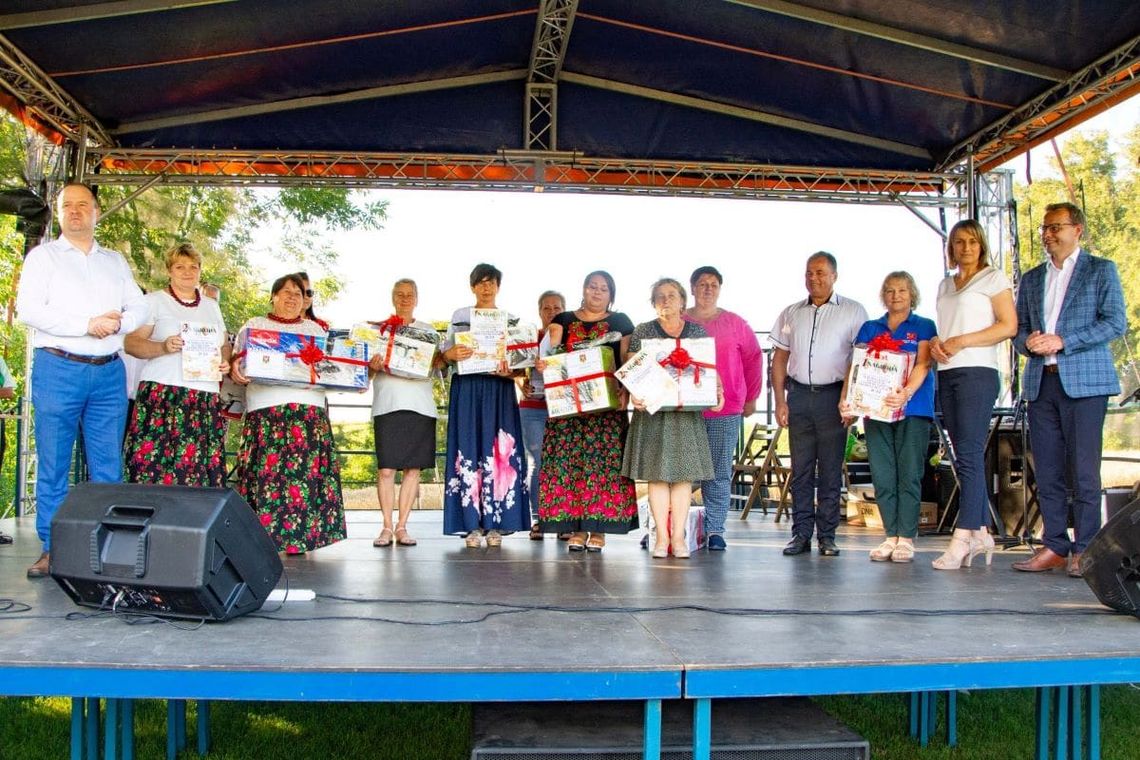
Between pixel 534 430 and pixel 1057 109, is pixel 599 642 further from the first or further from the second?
pixel 1057 109

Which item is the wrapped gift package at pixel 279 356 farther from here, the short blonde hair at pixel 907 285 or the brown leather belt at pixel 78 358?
the short blonde hair at pixel 907 285

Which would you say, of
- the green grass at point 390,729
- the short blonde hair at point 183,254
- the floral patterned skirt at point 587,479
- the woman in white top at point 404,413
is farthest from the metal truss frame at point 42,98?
the floral patterned skirt at point 587,479

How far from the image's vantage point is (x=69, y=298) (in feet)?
12.1

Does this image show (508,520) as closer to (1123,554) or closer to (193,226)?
(1123,554)

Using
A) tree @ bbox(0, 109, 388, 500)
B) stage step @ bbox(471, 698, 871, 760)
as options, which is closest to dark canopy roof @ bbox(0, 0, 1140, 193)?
stage step @ bbox(471, 698, 871, 760)

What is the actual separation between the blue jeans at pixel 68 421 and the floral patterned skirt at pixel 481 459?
167cm

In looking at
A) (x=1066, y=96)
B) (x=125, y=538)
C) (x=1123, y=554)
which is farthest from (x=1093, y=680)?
(x=1066, y=96)

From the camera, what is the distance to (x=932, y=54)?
6.06m

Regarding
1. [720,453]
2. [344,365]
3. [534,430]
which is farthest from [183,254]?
[720,453]

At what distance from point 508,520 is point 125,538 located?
8.15 ft

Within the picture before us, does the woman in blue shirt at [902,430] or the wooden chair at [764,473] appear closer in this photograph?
the woman in blue shirt at [902,430]

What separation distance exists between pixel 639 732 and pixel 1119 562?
164cm

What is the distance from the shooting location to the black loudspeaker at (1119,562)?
2895 mm

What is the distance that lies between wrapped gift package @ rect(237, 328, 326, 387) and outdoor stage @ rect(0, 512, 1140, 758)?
36.0 inches
